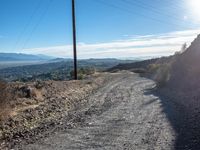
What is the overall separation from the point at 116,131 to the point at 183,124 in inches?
115

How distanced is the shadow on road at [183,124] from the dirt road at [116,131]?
0.25 meters

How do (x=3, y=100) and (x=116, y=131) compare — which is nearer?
(x=116, y=131)

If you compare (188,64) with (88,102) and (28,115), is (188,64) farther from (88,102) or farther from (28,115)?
(28,115)

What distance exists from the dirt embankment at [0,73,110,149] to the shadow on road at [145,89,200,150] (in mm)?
5042

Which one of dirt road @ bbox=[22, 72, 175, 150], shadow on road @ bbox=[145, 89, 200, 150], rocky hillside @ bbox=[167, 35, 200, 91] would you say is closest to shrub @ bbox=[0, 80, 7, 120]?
dirt road @ bbox=[22, 72, 175, 150]

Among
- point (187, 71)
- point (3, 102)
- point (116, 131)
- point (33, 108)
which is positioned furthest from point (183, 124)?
point (187, 71)

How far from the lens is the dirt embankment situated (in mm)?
12094

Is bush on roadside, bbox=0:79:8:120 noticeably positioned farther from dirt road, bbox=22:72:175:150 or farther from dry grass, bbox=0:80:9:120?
dirt road, bbox=22:72:175:150

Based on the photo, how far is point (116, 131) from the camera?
464 inches

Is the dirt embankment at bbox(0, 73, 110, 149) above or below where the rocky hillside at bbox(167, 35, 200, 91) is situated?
below

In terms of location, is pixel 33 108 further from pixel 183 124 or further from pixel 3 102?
pixel 183 124

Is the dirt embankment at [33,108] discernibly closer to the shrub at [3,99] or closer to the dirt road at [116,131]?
the shrub at [3,99]

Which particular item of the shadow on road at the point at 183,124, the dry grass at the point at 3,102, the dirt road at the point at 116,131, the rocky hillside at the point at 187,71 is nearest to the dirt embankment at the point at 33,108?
the dry grass at the point at 3,102

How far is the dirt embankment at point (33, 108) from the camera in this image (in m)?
12.1
